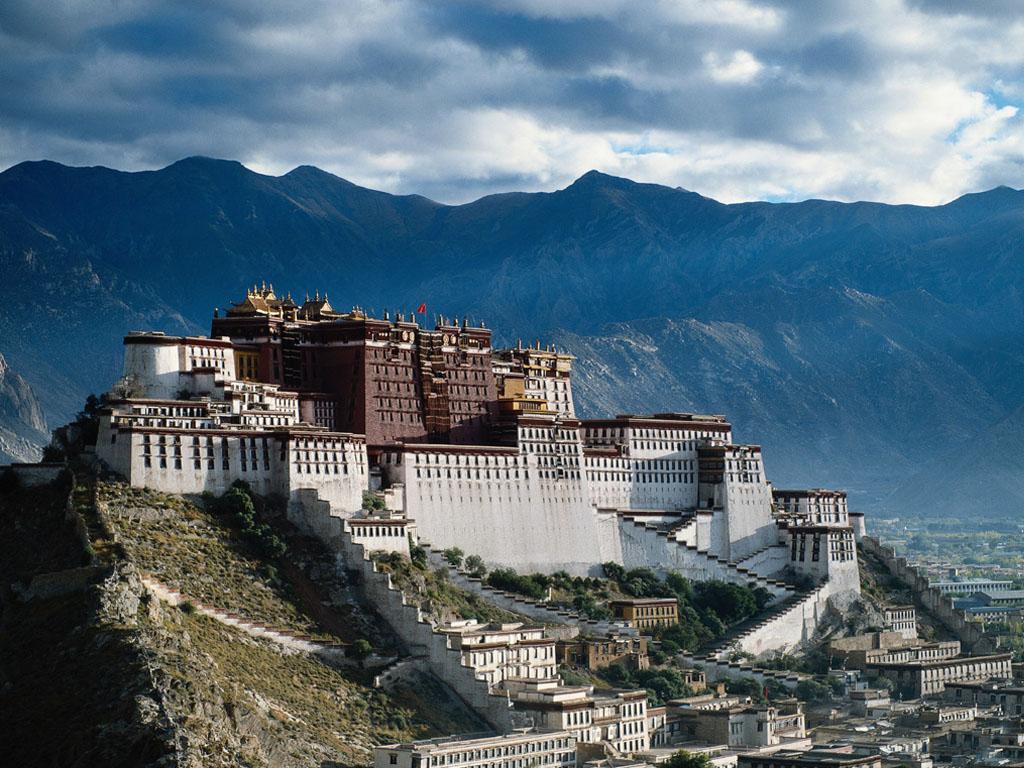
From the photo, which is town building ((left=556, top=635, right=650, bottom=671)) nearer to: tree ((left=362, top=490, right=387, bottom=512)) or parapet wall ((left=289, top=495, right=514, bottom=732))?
parapet wall ((left=289, top=495, right=514, bottom=732))

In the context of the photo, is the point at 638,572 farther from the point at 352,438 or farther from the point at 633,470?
the point at 352,438

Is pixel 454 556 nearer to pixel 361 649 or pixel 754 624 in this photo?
pixel 361 649

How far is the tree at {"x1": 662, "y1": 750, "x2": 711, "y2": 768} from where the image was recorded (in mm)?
119250

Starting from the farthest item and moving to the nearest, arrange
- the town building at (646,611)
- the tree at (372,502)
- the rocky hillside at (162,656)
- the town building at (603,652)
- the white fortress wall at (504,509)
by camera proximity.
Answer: the town building at (646,611) < the white fortress wall at (504,509) < the town building at (603,652) < the tree at (372,502) < the rocky hillside at (162,656)

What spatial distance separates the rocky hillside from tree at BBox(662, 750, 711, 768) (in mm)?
10511

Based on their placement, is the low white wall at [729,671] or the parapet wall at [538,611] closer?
the parapet wall at [538,611]

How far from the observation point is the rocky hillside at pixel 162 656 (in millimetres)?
101562

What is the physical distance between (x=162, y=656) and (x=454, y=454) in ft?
143

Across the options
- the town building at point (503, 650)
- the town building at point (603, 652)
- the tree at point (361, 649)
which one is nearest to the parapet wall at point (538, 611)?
the town building at point (603, 652)

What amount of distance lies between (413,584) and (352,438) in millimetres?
10118

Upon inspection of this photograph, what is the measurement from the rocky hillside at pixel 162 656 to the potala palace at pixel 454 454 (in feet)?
17.3

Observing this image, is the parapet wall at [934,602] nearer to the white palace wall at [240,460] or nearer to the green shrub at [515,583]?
the green shrub at [515,583]

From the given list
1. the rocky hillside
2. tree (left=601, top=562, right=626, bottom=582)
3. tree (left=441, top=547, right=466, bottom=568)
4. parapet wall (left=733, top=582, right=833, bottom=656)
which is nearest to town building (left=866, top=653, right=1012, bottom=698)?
parapet wall (left=733, top=582, right=833, bottom=656)

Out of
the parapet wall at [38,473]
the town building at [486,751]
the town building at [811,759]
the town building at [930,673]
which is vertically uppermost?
the parapet wall at [38,473]
